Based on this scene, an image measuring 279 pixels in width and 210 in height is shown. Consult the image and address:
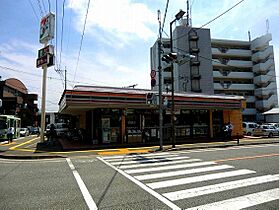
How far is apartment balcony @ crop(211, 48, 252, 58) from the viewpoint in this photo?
51.3 m

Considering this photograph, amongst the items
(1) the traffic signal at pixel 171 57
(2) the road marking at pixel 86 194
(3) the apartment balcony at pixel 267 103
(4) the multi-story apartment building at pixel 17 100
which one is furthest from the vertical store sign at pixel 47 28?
(3) the apartment balcony at pixel 267 103

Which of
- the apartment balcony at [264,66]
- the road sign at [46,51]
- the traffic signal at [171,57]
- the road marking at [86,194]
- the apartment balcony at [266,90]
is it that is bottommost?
the road marking at [86,194]

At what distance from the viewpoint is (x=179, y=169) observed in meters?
9.38

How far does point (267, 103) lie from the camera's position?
170ft

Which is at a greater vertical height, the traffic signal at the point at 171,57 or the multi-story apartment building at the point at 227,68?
the multi-story apartment building at the point at 227,68

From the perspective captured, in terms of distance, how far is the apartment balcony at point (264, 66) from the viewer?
5256 centimetres

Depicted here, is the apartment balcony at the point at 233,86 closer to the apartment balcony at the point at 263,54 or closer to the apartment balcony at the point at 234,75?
the apartment balcony at the point at 234,75

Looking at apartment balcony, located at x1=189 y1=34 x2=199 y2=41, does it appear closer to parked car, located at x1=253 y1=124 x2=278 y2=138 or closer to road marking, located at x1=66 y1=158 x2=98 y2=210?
parked car, located at x1=253 y1=124 x2=278 y2=138

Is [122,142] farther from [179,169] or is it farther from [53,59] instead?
[179,169]

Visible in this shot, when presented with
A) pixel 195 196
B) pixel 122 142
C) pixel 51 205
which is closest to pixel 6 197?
pixel 51 205

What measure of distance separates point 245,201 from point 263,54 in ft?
181

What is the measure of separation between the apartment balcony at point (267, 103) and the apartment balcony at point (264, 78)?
3.66m

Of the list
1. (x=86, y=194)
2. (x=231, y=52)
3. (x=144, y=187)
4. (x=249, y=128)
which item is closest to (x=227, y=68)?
(x=231, y=52)

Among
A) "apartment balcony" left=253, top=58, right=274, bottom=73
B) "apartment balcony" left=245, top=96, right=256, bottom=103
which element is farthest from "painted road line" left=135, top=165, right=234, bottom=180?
"apartment balcony" left=253, top=58, right=274, bottom=73
